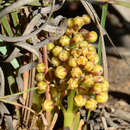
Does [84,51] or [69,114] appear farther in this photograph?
[69,114]

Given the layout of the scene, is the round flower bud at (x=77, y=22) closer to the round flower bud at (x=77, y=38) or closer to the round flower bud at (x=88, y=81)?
the round flower bud at (x=77, y=38)

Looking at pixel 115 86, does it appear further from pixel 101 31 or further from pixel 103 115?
pixel 101 31

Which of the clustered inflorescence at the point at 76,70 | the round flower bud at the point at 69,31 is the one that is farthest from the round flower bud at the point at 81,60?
the round flower bud at the point at 69,31

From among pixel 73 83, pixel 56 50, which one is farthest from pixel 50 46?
pixel 73 83

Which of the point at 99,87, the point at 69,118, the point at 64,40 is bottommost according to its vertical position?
the point at 69,118

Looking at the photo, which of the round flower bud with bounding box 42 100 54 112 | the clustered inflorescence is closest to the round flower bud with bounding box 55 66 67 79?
the clustered inflorescence

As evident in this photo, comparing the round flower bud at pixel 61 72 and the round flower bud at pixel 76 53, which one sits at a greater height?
the round flower bud at pixel 76 53

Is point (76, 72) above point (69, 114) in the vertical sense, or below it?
above

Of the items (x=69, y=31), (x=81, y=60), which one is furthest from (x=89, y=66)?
(x=69, y=31)

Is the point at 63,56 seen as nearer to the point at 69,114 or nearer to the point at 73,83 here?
the point at 73,83
